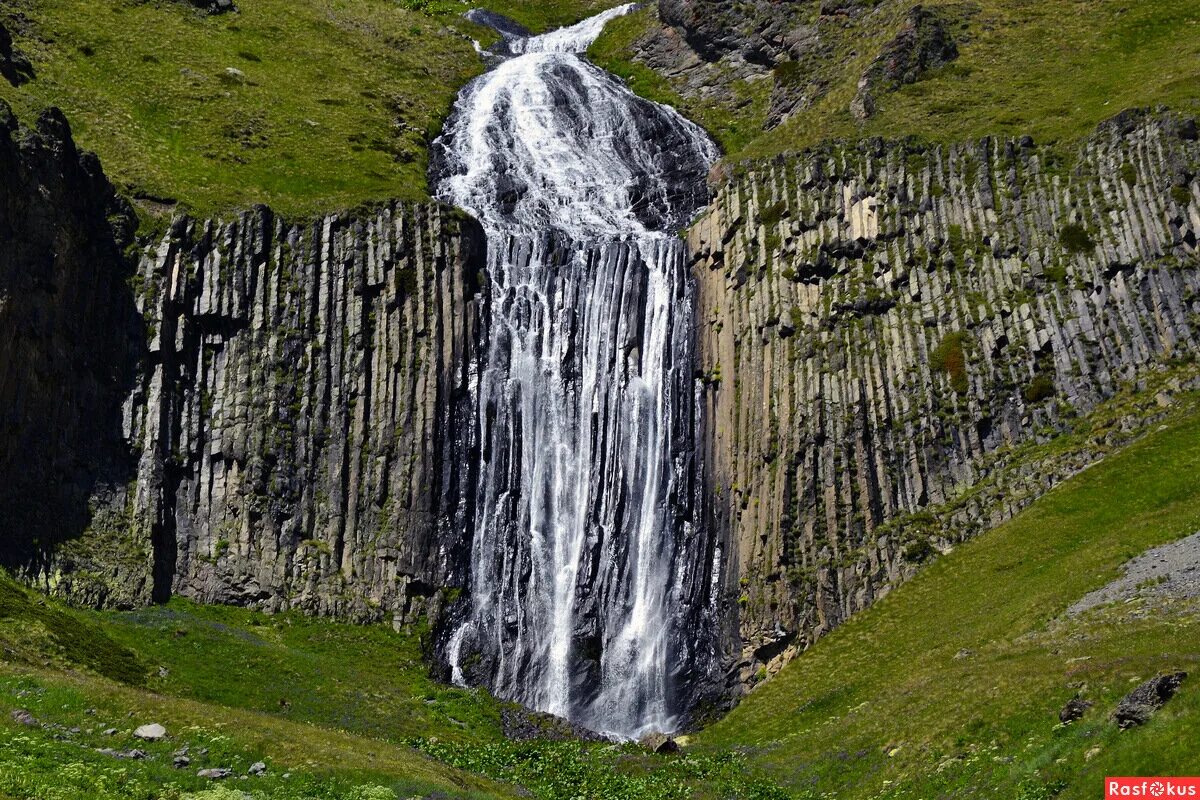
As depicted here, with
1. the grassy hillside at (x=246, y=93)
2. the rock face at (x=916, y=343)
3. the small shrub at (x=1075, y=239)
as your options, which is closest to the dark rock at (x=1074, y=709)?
the rock face at (x=916, y=343)

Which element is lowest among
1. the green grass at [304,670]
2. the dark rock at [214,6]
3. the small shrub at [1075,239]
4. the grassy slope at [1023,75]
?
the green grass at [304,670]

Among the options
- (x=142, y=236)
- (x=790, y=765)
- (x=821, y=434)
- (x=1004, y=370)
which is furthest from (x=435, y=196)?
(x=790, y=765)

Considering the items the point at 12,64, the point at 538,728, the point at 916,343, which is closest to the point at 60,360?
the point at 12,64

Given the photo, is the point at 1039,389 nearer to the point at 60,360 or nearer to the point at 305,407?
the point at 305,407

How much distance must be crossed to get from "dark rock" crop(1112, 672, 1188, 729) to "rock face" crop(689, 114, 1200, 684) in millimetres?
26144

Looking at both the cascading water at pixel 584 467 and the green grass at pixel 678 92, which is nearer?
the cascading water at pixel 584 467

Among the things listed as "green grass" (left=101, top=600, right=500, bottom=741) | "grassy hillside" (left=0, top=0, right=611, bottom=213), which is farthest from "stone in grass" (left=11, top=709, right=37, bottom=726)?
"grassy hillside" (left=0, top=0, right=611, bottom=213)

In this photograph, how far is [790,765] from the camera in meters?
34.7

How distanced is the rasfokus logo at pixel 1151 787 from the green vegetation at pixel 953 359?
107ft

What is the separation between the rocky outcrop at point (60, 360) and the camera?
161ft

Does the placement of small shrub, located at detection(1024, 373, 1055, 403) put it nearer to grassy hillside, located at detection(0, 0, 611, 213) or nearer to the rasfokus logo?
the rasfokus logo

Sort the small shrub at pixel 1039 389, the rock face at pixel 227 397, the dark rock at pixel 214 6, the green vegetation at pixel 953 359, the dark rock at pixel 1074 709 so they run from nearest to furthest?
the dark rock at pixel 1074 709 → the small shrub at pixel 1039 389 → the rock face at pixel 227 397 → the green vegetation at pixel 953 359 → the dark rock at pixel 214 6

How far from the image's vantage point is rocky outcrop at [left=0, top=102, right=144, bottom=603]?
1937 inches

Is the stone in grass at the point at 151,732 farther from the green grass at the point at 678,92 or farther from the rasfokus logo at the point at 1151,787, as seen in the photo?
the green grass at the point at 678,92
